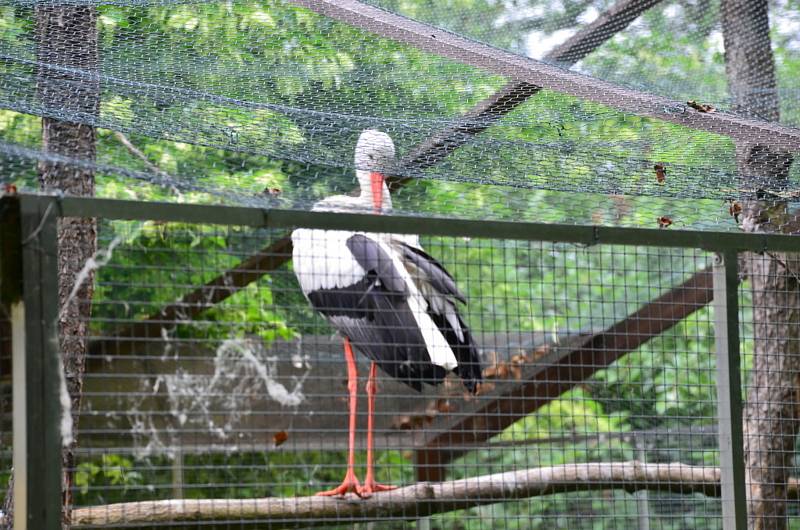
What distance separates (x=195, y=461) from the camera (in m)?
6.04

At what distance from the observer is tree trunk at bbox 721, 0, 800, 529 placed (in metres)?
3.03

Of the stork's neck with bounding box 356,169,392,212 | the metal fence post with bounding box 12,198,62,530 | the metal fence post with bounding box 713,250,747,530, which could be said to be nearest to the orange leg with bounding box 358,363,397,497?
the stork's neck with bounding box 356,169,392,212

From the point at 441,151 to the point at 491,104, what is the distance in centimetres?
26

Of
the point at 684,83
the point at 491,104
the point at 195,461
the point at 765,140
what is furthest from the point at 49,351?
the point at 195,461

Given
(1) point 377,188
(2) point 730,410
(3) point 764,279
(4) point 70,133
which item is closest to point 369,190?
(1) point 377,188

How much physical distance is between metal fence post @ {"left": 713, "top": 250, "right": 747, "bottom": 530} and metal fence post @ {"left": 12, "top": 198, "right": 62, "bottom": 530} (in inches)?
56.0

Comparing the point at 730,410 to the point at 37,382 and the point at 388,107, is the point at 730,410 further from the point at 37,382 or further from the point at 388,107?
the point at 37,382

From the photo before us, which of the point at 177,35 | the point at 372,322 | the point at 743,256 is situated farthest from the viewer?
the point at 743,256

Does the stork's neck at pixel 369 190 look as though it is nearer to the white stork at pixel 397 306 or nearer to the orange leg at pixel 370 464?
the white stork at pixel 397 306

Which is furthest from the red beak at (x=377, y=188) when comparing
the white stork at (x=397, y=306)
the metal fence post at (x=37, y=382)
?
the metal fence post at (x=37, y=382)

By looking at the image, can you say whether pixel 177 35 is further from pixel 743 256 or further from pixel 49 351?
pixel 743 256

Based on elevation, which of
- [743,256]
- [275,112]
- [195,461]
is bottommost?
[195,461]

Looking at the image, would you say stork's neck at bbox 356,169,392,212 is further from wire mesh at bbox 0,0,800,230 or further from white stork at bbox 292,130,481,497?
wire mesh at bbox 0,0,800,230

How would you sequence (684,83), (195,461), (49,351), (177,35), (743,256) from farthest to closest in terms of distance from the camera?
1. (195,461)
2. (743,256)
3. (684,83)
4. (177,35)
5. (49,351)
